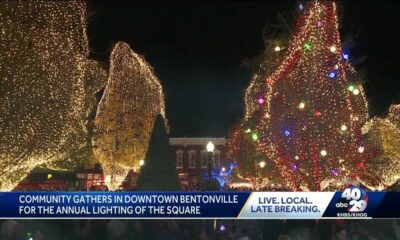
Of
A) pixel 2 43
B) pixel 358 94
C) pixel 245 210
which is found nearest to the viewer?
pixel 245 210

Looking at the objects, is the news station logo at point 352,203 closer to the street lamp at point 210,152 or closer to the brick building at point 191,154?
the street lamp at point 210,152

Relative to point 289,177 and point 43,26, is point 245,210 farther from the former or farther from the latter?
point 43,26

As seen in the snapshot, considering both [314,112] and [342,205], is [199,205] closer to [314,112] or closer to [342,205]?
[342,205]

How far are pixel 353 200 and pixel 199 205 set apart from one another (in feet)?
9.81

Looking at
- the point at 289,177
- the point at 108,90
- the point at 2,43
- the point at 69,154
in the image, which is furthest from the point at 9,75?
the point at 108,90

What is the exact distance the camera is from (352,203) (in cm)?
1114

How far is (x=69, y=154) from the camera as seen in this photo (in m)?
25.3

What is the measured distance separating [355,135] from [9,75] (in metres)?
12.9

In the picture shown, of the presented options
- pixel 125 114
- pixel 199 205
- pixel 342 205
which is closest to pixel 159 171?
pixel 199 205

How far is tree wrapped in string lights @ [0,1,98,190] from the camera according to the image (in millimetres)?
20781

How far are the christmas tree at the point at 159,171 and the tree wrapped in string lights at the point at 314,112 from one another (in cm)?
422

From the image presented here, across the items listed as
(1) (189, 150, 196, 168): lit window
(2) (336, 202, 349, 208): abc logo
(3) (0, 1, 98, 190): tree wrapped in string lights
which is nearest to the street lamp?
(3) (0, 1, 98, 190): tree wrapped in string lights

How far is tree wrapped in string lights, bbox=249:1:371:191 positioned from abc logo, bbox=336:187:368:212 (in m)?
9.76

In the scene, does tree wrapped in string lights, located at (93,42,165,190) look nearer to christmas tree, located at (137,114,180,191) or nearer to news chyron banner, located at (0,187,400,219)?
christmas tree, located at (137,114,180,191)
